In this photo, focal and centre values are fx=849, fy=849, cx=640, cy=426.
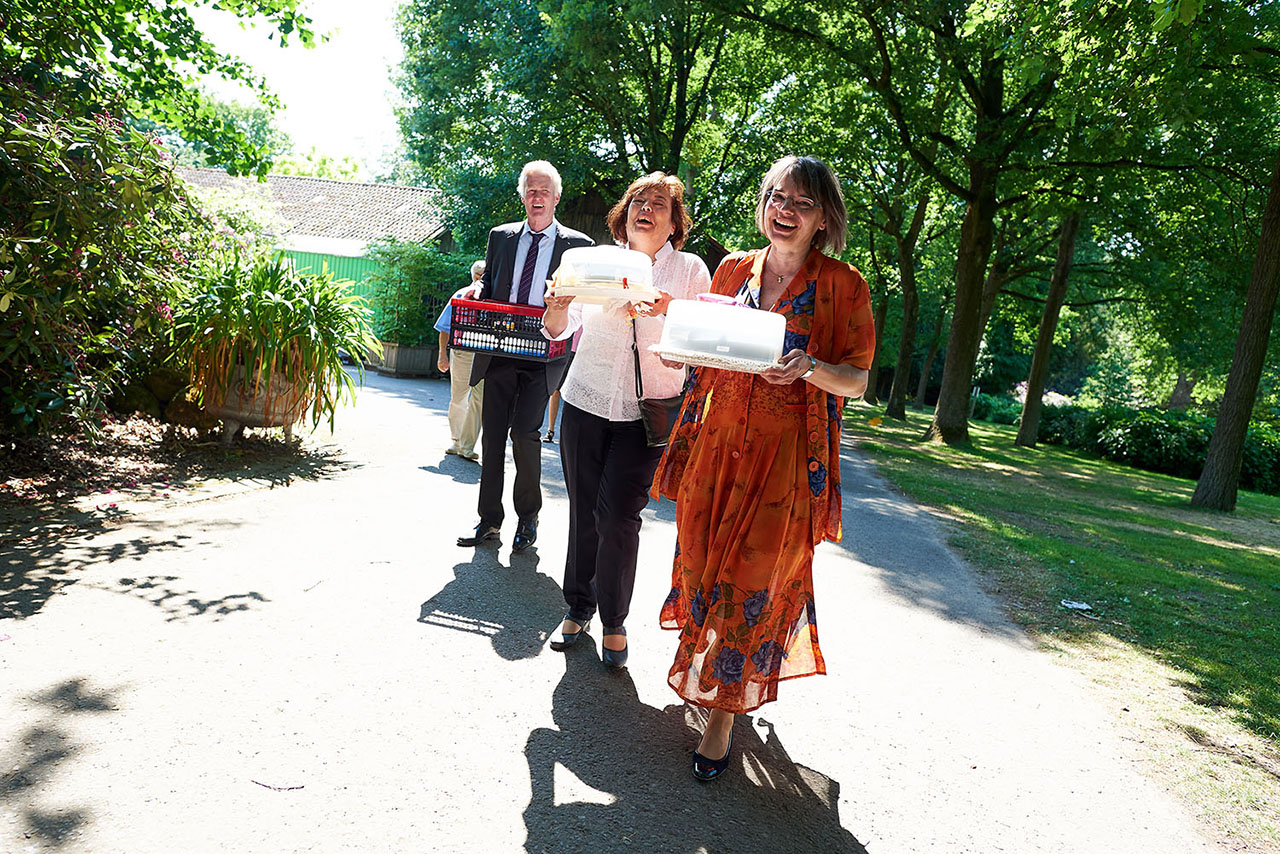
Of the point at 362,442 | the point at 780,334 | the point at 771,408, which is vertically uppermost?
the point at 780,334

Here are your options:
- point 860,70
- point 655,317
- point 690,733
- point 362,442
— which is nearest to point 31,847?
point 690,733

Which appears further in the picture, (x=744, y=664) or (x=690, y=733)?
(x=690, y=733)

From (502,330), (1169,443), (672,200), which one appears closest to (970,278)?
(1169,443)

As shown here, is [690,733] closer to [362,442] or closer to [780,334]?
[780,334]

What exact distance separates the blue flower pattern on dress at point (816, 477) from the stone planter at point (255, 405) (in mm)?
5853

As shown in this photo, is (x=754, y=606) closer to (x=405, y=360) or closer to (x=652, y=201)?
(x=652, y=201)

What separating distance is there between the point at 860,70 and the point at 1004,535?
11.7 m

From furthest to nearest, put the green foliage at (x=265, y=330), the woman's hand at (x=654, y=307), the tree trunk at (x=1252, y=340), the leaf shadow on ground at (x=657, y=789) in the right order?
the tree trunk at (x=1252, y=340), the green foliage at (x=265, y=330), the woman's hand at (x=654, y=307), the leaf shadow on ground at (x=657, y=789)

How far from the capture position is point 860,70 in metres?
17.1

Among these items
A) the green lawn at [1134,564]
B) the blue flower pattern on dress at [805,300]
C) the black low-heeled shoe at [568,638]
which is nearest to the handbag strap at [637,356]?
the blue flower pattern on dress at [805,300]

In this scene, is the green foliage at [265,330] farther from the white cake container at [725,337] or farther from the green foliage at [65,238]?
the white cake container at [725,337]

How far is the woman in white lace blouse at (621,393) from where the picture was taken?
405cm

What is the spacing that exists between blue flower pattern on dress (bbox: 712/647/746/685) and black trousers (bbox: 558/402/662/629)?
0.94 metres

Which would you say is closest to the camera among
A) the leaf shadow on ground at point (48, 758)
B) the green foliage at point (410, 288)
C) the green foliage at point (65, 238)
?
the leaf shadow on ground at point (48, 758)
